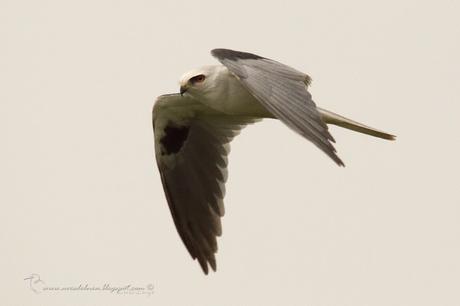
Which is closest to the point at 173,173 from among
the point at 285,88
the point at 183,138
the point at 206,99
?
the point at 183,138

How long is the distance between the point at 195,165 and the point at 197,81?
5.04 ft

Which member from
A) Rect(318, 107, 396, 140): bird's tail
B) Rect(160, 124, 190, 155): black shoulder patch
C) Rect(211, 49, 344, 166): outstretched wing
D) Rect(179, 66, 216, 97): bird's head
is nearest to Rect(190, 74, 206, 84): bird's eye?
Rect(179, 66, 216, 97): bird's head

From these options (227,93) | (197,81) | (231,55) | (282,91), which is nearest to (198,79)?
(197,81)

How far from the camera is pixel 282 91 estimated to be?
24.7ft

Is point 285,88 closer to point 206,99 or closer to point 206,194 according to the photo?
point 206,99

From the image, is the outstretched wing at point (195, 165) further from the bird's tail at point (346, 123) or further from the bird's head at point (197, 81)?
the bird's tail at point (346, 123)

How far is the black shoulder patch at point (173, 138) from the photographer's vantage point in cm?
977

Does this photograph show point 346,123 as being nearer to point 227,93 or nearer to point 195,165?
point 227,93

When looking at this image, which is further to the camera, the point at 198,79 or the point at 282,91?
the point at 198,79

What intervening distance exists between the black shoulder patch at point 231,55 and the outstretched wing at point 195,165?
4.18 feet

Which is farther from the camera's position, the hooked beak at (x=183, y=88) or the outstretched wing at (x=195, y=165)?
the outstretched wing at (x=195, y=165)

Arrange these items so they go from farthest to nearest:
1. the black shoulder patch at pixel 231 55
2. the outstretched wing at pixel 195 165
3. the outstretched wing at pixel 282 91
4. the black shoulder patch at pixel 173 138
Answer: the black shoulder patch at pixel 173 138 < the outstretched wing at pixel 195 165 < the black shoulder patch at pixel 231 55 < the outstretched wing at pixel 282 91

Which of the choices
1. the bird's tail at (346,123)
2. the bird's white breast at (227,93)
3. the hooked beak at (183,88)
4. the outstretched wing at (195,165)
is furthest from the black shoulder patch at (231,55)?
the outstretched wing at (195,165)

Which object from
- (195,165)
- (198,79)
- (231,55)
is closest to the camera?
(231,55)
